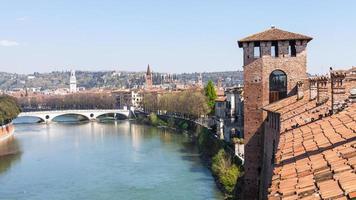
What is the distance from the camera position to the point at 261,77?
1725 centimetres

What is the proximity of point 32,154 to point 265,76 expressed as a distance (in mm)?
26913

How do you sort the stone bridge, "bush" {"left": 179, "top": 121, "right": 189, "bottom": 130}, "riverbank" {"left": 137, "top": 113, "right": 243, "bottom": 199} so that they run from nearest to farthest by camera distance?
"riverbank" {"left": 137, "top": 113, "right": 243, "bottom": 199}, "bush" {"left": 179, "top": 121, "right": 189, "bottom": 130}, the stone bridge

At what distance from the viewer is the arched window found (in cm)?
1734

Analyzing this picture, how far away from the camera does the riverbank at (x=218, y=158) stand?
20820 mm

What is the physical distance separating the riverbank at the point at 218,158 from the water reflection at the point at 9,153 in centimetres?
1303

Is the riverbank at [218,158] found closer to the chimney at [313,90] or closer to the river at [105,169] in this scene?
the river at [105,169]

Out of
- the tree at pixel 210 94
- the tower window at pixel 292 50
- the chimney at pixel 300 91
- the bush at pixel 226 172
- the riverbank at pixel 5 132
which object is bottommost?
the riverbank at pixel 5 132

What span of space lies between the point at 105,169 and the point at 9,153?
12795 mm

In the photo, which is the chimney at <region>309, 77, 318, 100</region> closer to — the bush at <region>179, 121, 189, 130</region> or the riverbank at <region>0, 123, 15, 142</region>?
the bush at <region>179, 121, 189, 130</region>

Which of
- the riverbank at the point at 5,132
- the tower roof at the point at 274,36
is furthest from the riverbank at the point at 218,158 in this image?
the riverbank at the point at 5,132

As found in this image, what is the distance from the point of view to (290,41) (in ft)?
57.3

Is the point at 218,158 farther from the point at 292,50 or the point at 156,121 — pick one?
the point at 156,121

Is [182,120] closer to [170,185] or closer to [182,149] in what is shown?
[182,149]

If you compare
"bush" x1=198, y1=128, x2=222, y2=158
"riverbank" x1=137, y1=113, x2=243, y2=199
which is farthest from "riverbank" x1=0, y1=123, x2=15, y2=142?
"bush" x1=198, y1=128, x2=222, y2=158
